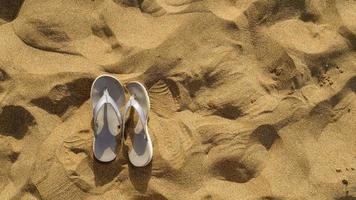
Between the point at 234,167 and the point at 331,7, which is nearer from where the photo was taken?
the point at 234,167

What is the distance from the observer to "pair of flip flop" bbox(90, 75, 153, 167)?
2184mm

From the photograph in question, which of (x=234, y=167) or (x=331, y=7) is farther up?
(x=331, y=7)

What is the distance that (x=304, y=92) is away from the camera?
2273mm

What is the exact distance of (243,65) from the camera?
7.48 ft

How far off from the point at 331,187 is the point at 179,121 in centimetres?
86

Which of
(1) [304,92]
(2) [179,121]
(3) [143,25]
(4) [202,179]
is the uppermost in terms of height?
(3) [143,25]

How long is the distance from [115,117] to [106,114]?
5 cm

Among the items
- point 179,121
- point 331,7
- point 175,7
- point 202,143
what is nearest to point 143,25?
point 175,7

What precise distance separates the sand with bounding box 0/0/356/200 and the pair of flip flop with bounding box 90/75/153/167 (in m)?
0.05

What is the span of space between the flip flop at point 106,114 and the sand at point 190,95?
1.8 inches

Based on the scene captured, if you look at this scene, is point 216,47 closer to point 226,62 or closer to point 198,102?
point 226,62

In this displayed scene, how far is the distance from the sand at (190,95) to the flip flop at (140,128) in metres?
0.04

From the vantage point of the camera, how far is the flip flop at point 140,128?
217cm

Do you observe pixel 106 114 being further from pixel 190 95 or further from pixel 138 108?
pixel 190 95
